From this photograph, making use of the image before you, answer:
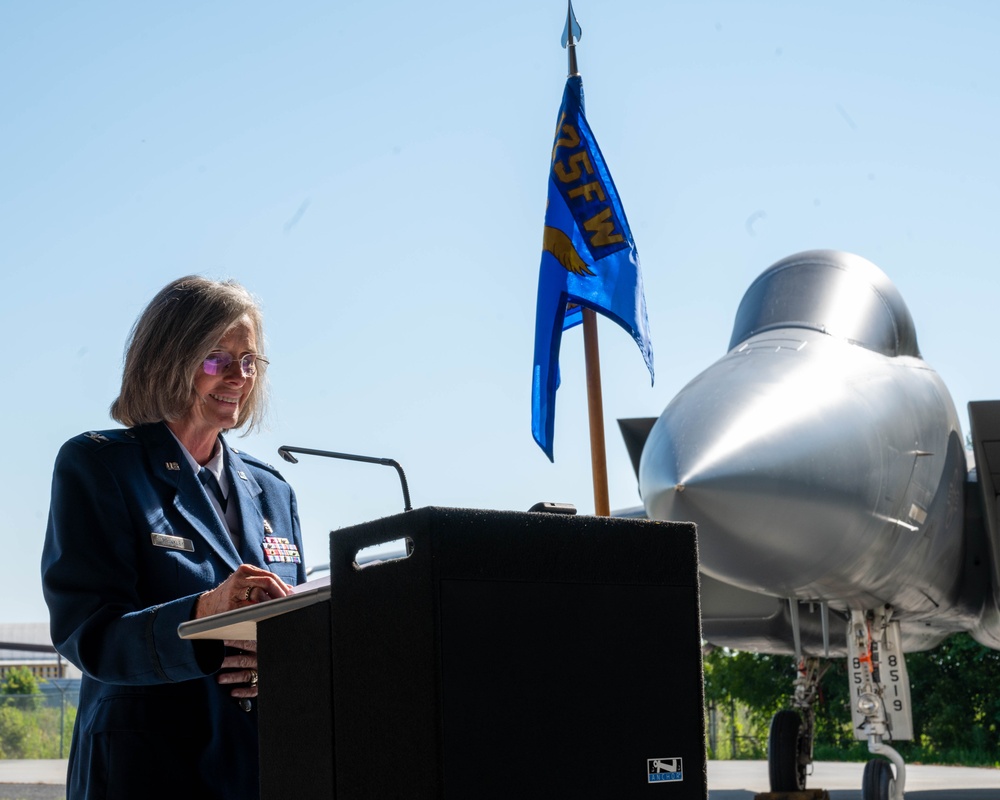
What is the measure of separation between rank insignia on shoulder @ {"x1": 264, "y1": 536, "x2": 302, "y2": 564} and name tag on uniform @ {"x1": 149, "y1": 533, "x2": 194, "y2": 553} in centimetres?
21

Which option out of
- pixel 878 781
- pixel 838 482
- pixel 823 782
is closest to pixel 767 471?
pixel 838 482

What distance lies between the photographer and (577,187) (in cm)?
545

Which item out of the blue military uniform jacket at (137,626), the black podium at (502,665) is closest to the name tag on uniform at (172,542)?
the blue military uniform jacket at (137,626)

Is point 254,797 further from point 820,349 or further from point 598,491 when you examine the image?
point 820,349

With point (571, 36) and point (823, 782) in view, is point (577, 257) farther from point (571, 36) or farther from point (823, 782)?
point (823, 782)

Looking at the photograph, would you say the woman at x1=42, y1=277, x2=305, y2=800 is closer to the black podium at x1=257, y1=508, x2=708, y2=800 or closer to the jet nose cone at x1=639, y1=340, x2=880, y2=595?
the black podium at x1=257, y1=508, x2=708, y2=800

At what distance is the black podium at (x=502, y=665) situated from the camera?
1.06 meters

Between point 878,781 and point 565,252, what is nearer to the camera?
point 565,252

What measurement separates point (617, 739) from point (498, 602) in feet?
0.65

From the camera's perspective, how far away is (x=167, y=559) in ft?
5.96

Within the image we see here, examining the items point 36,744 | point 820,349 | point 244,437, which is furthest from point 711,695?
point 244,437

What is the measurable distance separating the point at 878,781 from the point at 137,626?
5918 millimetres

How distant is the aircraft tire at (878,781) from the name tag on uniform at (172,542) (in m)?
5.60

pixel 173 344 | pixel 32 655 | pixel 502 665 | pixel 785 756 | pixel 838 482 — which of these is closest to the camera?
pixel 502 665
